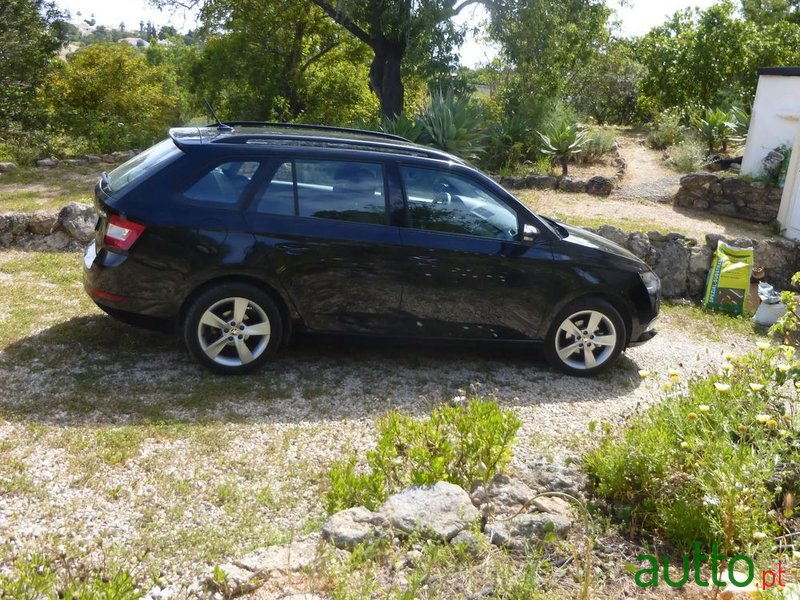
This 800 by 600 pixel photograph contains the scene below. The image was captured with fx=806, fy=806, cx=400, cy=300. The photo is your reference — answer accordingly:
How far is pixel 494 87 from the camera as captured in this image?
24250 mm

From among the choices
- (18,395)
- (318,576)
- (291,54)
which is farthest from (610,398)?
(291,54)

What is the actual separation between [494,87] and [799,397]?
21064 mm

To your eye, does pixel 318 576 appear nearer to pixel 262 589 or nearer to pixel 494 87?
pixel 262 589

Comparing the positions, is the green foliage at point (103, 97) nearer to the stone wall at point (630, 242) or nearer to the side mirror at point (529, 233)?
the stone wall at point (630, 242)

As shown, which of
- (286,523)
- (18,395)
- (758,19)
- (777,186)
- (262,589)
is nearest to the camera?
(262,589)

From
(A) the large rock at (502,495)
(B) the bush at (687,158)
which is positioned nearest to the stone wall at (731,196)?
(B) the bush at (687,158)

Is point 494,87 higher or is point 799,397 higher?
point 494,87

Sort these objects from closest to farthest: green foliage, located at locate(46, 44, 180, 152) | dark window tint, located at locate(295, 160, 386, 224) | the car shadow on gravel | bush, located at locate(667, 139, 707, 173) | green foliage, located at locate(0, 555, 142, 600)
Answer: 1. green foliage, located at locate(0, 555, 142, 600)
2. the car shadow on gravel
3. dark window tint, located at locate(295, 160, 386, 224)
4. bush, located at locate(667, 139, 707, 173)
5. green foliage, located at locate(46, 44, 180, 152)

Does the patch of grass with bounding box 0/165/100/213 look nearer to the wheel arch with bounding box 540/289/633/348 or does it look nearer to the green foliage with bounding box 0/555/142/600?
the wheel arch with bounding box 540/289/633/348

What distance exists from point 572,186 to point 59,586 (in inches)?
514

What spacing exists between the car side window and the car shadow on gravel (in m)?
0.97

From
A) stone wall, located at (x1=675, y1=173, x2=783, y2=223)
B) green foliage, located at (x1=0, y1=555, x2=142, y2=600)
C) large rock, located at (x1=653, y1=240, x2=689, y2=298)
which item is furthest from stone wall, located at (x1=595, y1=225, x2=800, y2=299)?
green foliage, located at (x1=0, y1=555, x2=142, y2=600)

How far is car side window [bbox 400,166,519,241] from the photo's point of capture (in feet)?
20.8

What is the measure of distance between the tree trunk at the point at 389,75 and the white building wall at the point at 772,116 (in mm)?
8320
